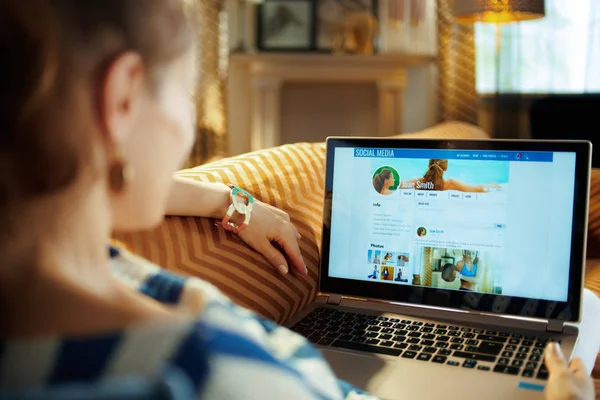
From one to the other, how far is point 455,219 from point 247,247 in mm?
327

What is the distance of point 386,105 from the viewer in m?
A: 4.44

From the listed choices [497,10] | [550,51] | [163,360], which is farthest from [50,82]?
[550,51]

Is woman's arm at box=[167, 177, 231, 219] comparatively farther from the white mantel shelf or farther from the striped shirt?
the white mantel shelf

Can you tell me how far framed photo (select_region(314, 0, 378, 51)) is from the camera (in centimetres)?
439

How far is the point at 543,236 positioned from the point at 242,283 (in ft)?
1.46

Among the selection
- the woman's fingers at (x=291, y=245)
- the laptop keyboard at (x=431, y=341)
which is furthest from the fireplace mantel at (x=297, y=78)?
the laptop keyboard at (x=431, y=341)

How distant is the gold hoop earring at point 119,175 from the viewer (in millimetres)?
461

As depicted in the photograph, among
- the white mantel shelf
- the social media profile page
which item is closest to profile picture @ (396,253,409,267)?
the social media profile page

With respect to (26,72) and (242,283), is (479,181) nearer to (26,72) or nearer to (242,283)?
(242,283)

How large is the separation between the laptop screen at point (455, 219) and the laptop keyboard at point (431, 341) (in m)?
0.07

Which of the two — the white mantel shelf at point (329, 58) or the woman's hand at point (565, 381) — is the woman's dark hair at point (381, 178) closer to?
the woman's hand at point (565, 381)

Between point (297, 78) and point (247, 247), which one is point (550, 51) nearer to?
point (297, 78)

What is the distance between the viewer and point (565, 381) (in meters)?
0.70

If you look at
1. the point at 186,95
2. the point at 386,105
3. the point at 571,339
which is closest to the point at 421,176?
the point at 571,339
